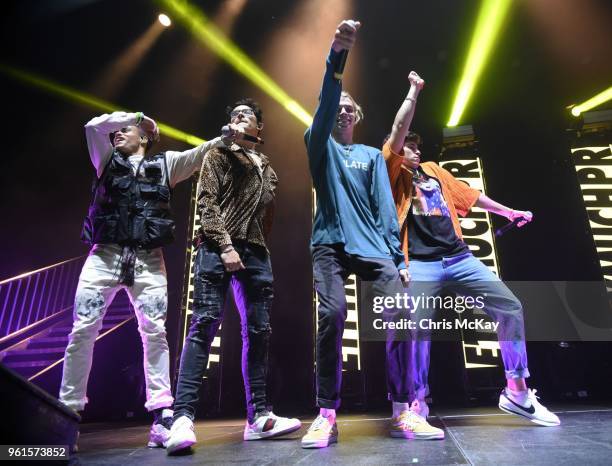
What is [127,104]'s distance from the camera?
16.8ft

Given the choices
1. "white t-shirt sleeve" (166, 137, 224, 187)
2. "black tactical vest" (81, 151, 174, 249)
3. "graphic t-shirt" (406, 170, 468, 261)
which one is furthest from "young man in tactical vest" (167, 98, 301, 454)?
"graphic t-shirt" (406, 170, 468, 261)

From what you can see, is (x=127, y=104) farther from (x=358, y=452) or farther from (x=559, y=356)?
(x=559, y=356)

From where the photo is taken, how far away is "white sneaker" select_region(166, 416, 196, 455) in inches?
58.5

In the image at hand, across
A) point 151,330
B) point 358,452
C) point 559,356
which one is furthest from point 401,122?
point 559,356

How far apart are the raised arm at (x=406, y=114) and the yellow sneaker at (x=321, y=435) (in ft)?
5.15

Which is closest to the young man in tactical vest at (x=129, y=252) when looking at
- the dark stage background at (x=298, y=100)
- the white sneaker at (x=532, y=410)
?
the white sneaker at (x=532, y=410)

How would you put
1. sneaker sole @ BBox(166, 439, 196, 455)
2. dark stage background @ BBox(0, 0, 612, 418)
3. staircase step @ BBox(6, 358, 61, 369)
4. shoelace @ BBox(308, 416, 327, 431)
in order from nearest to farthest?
sneaker sole @ BBox(166, 439, 196, 455) → shoelace @ BBox(308, 416, 327, 431) → staircase step @ BBox(6, 358, 61, 369) → dark stage background @ BBox(0, 0, 612, 418)

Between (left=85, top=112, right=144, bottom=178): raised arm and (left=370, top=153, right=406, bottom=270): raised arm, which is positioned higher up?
(left=85, top=112, right=144, bottom=178): raised arm

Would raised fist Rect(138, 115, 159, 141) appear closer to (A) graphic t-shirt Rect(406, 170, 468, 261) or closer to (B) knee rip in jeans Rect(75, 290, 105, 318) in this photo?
(B) knee rip in jeans Rect(75, 290, 105, 318)

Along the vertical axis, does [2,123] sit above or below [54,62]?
below

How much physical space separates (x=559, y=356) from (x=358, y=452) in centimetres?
375

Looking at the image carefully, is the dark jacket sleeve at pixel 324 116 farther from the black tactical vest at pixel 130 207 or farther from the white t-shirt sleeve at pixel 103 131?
the white t-shirt sleeve at pixel 103 131

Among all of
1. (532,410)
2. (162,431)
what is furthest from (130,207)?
(532,410)

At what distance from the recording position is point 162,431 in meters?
1.74
